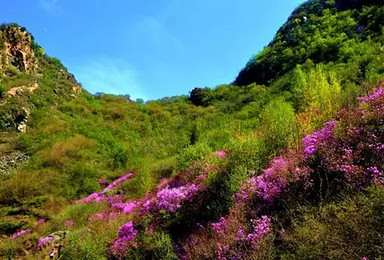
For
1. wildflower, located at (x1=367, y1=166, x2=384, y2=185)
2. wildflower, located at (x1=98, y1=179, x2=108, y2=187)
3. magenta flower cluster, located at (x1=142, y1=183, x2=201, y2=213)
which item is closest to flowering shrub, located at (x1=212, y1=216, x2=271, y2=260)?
wildflower, located at (x1=367, y1=166, x2=384, y2=185)

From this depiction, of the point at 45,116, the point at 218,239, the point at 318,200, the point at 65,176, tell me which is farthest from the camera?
the point at 45,116

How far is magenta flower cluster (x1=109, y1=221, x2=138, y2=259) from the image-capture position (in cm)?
1023


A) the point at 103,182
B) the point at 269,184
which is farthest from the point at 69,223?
the point at 269,184

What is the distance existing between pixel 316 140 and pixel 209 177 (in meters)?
3.55

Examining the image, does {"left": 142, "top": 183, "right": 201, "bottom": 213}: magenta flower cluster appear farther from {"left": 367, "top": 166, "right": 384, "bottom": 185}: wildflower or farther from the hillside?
{"left": 367, "top": 166, "right": 384, "bottom": 185}: wildflower

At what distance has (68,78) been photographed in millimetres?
49594

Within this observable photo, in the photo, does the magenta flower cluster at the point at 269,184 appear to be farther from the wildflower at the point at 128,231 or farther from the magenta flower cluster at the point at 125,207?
the magenta flower cluster at the point at 125,207

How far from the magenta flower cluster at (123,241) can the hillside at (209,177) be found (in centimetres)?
4

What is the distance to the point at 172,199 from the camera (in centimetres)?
1083

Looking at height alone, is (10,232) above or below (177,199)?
above

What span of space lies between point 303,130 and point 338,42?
32.0 metres

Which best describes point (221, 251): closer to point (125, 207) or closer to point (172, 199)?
point (172, 199)

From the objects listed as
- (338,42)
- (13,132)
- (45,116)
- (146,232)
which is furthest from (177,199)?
(338,42)

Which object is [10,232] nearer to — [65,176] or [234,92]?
[65,176]
